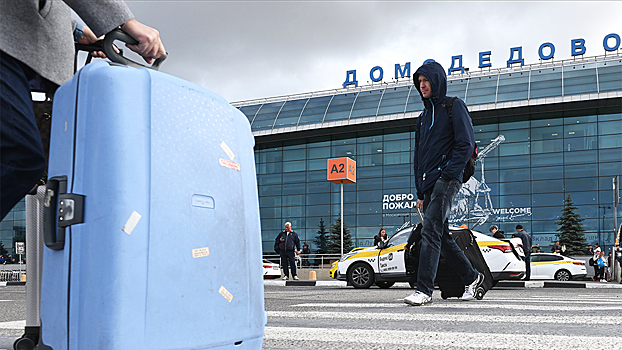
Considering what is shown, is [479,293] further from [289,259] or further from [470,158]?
[289,259]

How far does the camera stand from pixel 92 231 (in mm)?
1667

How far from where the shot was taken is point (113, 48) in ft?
6.20

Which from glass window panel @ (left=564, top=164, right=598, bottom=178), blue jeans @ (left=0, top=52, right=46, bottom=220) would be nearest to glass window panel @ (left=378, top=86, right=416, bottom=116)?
glass window panel @ (left=564, top=164, right=598, bottom=178)

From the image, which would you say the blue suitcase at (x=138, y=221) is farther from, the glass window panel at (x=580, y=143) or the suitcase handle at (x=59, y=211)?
the glass window panel at (x=580, y=143)

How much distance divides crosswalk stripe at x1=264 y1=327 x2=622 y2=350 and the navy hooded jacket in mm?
2037

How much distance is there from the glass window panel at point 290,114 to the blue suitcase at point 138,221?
41.8 metres

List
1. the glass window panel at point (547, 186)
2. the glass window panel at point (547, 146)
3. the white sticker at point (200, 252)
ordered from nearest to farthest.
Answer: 1. the white sticker at point (200, 252)
2. the glass window panel at point (547, 186)
3. the glass window panel at point (547, 146)

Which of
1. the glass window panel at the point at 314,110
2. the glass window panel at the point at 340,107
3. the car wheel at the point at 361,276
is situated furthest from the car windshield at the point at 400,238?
the glass window panel at the point at 314,110

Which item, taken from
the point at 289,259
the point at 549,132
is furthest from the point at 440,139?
the point at 549,132

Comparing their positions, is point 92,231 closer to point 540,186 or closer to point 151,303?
point 151,303

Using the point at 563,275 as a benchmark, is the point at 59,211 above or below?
above

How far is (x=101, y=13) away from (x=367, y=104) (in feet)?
135

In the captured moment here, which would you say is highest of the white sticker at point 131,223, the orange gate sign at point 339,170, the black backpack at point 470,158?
the orange gate sign at point 339,170

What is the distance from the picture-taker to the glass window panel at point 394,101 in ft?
133
